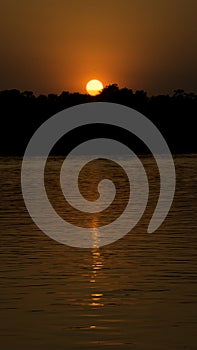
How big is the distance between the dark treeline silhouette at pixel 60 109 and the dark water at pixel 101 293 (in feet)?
522

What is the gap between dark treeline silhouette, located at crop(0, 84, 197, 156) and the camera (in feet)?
625

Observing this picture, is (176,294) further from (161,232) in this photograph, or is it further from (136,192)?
(136,192)

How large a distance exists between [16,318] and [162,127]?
179 m

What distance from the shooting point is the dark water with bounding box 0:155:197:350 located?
55.7 feet

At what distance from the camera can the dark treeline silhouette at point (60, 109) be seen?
191 metres

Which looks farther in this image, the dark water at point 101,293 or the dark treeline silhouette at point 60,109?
the dark treeline silhouette at point 60,109

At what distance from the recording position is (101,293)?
68.0ft

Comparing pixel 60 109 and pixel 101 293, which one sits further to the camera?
pixel 60 109

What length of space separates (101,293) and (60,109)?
6778 inches

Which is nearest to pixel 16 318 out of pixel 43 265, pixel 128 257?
pixel 43 265

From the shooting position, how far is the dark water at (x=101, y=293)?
16969 millimetres

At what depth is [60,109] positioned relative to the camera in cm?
19238

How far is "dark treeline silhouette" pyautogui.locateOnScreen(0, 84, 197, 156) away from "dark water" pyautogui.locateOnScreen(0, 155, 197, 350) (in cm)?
15912

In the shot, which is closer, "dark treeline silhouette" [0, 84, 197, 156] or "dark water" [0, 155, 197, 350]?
"dark water" [0, 155, 197, 350]
